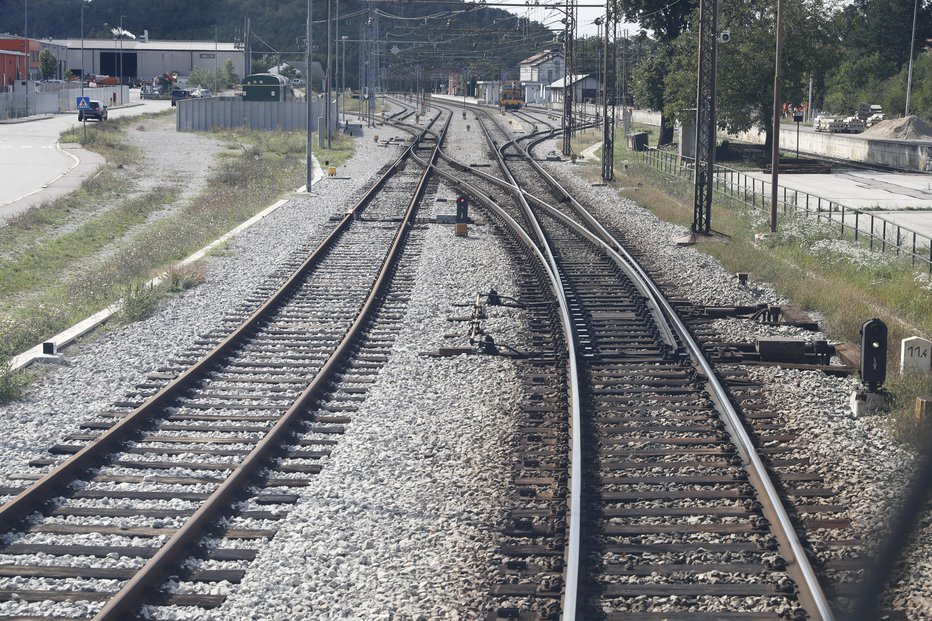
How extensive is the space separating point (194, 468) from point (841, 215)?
71.8ft

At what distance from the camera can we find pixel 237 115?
6800cm

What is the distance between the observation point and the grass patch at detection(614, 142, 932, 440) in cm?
1461

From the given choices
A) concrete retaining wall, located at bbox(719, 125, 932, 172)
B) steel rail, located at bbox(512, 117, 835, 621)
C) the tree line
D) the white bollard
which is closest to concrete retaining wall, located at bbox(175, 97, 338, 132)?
the tree line

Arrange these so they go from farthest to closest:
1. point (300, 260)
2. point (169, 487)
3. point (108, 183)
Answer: point (108, 183)
point (300, 260)
point (169, 487)

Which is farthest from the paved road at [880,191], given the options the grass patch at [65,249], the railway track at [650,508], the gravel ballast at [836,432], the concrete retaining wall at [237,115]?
the concrete retaining wall at [237,115]

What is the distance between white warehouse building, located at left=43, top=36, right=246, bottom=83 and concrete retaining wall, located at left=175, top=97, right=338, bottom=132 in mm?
80212

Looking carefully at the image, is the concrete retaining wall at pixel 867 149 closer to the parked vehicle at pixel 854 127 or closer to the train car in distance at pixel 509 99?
the parked vehicle at pixel 854 127

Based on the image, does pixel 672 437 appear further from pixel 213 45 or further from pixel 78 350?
pixel 213 45

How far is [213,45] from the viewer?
152875mm

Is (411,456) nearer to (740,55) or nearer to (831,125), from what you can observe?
(740,55)

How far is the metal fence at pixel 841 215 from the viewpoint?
2184cm

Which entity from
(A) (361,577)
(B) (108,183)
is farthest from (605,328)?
(B) (108,183)

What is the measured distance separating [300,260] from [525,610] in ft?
48.2

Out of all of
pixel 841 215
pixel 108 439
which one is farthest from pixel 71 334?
pixel 841 215
